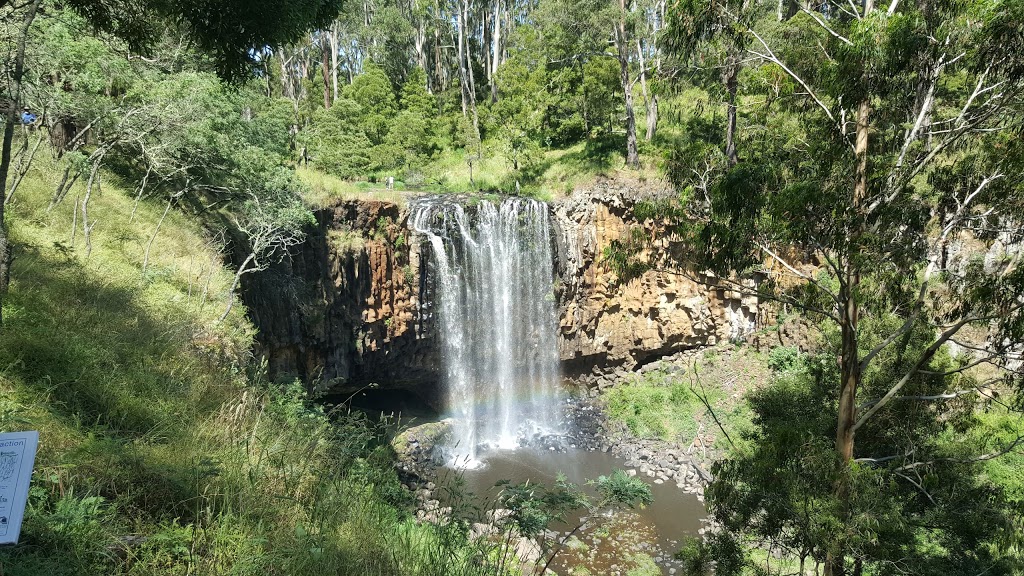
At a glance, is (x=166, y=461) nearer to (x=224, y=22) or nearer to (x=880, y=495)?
(x=224, y=22)

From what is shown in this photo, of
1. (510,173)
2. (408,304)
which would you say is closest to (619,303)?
(408,304)

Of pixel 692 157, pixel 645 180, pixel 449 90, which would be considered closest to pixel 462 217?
pixel 645 180

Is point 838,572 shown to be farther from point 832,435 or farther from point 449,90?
point 449,90

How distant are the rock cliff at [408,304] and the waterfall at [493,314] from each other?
583 millimetres

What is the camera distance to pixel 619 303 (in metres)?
21.5

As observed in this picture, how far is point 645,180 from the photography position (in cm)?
2227

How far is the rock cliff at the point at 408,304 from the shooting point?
51.4 ft

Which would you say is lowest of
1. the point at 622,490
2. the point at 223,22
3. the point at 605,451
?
the point at 605,451

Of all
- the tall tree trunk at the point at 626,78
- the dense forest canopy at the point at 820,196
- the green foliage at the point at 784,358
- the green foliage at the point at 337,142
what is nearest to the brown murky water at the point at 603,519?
the dense forest canopy at the point at 820,196

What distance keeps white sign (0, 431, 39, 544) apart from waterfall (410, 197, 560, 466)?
1650 centimetres

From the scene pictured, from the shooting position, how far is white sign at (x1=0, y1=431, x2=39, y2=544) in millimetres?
2010

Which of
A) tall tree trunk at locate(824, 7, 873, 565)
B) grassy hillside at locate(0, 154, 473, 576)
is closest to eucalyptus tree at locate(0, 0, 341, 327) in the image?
grassy hillside at locate(0, 154, 473, 576)

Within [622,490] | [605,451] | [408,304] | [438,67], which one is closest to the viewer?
[622,490]

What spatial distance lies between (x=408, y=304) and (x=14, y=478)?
16578 millimetres
